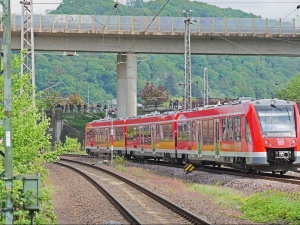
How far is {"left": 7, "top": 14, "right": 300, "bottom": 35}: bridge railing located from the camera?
65750mm

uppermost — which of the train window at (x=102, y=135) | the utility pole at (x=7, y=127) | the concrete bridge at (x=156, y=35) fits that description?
the concrete bridge at (x=156, y=35)

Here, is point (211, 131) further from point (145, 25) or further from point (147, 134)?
point (145, 25)

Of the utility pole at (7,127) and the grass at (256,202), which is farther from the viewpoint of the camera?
the grass at (256,202)

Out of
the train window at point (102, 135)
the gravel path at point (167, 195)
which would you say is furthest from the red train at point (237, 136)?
the train window at point (102, 135)

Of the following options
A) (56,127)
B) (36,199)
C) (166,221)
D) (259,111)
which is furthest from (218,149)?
(56,127)

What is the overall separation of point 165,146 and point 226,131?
13004 millimetres

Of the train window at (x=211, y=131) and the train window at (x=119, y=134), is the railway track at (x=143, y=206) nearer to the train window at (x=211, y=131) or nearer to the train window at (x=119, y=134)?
the train window at (x=211, y=131)

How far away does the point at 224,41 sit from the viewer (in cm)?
6794

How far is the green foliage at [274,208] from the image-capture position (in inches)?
766

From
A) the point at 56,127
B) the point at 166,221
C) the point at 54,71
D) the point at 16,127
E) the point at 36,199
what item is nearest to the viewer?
the point at 36,199

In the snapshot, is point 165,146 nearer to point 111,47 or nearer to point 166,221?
point 111,47

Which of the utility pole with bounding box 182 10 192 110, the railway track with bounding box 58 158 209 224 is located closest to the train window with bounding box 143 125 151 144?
the utility pole with bounding box 182 10 192 110

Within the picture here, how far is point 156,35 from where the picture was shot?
66.9 meters

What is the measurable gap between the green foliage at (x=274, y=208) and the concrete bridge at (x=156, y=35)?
43.9m
